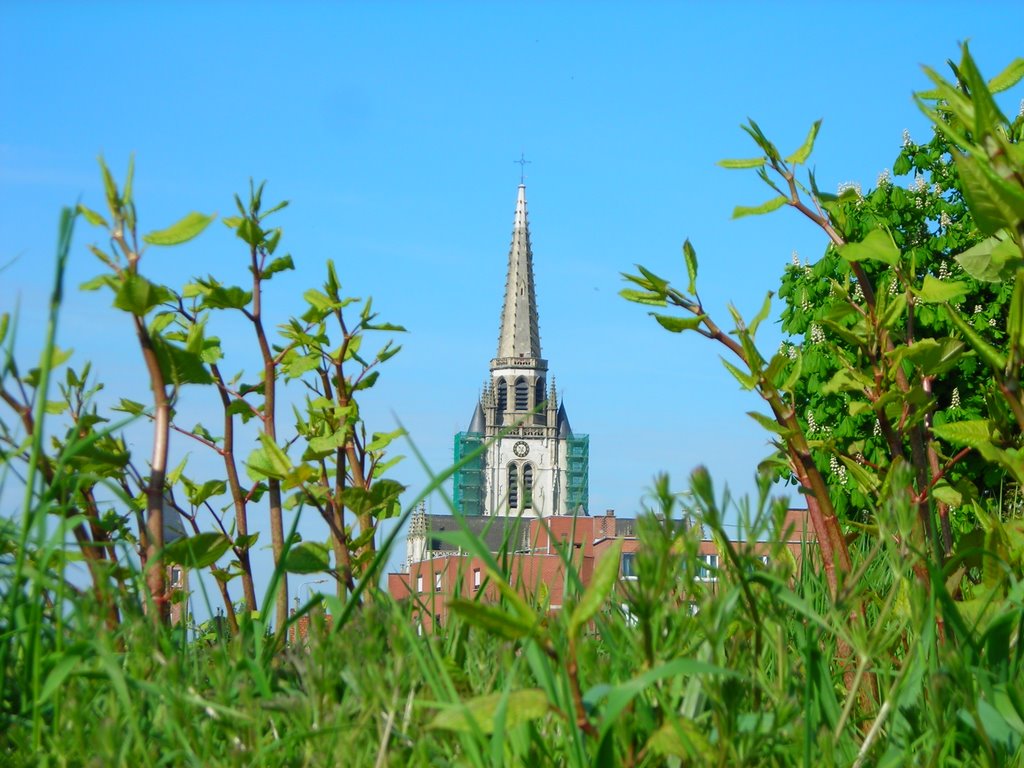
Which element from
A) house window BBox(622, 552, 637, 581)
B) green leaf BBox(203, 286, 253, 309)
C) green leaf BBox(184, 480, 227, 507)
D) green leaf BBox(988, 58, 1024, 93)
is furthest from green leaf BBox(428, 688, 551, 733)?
green leaf BBox(184, 480, 227, 507)

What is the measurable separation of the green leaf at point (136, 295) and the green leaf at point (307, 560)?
0.49m

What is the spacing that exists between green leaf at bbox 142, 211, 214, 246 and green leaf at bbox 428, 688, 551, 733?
69cm

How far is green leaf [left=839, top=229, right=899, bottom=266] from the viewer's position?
1.68 metres

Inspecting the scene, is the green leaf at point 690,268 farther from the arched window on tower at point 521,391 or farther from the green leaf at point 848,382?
the arched window on tower at point 521,391

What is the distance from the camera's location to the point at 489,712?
3.06ft

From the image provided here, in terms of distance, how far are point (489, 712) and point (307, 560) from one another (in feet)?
2.63

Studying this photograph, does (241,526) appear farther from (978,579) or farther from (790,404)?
(978,579)

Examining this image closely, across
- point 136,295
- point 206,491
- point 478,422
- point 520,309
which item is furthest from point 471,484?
point 136,295

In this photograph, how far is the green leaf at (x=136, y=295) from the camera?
4.14ft

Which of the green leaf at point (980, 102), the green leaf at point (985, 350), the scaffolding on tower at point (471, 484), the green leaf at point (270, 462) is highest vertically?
the scaffolding on tower at point (471, 484)

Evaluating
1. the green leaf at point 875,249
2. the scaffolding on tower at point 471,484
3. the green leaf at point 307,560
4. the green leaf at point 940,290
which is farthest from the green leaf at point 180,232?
the scaffolding on tower at point 471,484

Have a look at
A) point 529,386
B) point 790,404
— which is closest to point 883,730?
point 790,404

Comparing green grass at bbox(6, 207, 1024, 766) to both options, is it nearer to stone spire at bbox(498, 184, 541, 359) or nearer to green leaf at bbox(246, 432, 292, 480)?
green leaf at bbox(246, 432, 292, 480)

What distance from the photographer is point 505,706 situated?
2.94ft
